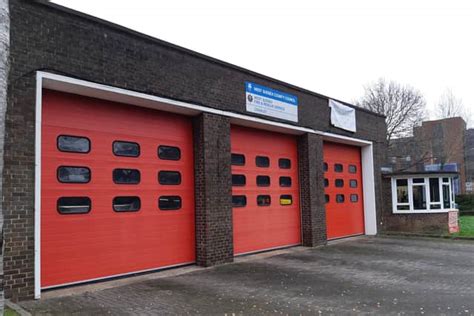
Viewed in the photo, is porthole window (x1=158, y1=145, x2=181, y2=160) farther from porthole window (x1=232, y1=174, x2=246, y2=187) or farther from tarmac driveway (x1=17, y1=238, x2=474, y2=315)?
tarmac driveway (x1=17, y1=238, x2=474, y2=315)

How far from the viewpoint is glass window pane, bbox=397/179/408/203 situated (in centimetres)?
1877

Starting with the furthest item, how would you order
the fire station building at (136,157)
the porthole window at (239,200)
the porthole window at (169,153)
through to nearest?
the porthole window at (239,200)
the porthole window at (169,153)
the fire station building at (136,157)

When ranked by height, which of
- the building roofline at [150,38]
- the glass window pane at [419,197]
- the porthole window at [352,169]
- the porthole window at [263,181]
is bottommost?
the glass window pane at [419,197]

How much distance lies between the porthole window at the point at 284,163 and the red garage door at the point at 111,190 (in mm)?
3853

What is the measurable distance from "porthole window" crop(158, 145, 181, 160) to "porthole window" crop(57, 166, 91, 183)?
1954 millimetres

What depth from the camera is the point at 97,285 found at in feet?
27.1

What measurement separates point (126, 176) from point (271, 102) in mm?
5433

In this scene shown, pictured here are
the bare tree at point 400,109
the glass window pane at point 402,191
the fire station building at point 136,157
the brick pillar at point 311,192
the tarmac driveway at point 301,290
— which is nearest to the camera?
the tarmac driveway at point 301,290

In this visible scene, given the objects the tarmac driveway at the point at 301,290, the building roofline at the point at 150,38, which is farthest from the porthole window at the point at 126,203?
the building roofline at the point at 150,38

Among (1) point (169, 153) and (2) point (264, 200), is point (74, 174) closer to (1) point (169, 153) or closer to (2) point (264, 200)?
(1) point (169, 153)

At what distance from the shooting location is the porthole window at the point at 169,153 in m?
10.1

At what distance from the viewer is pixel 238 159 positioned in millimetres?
12062

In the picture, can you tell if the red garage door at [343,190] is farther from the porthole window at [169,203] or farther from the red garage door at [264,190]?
the porthole window at [169,203]

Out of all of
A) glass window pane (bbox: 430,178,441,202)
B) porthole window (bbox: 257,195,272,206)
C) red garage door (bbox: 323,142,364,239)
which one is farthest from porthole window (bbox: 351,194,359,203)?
porthole window (bbox: 257,195,272,206)
